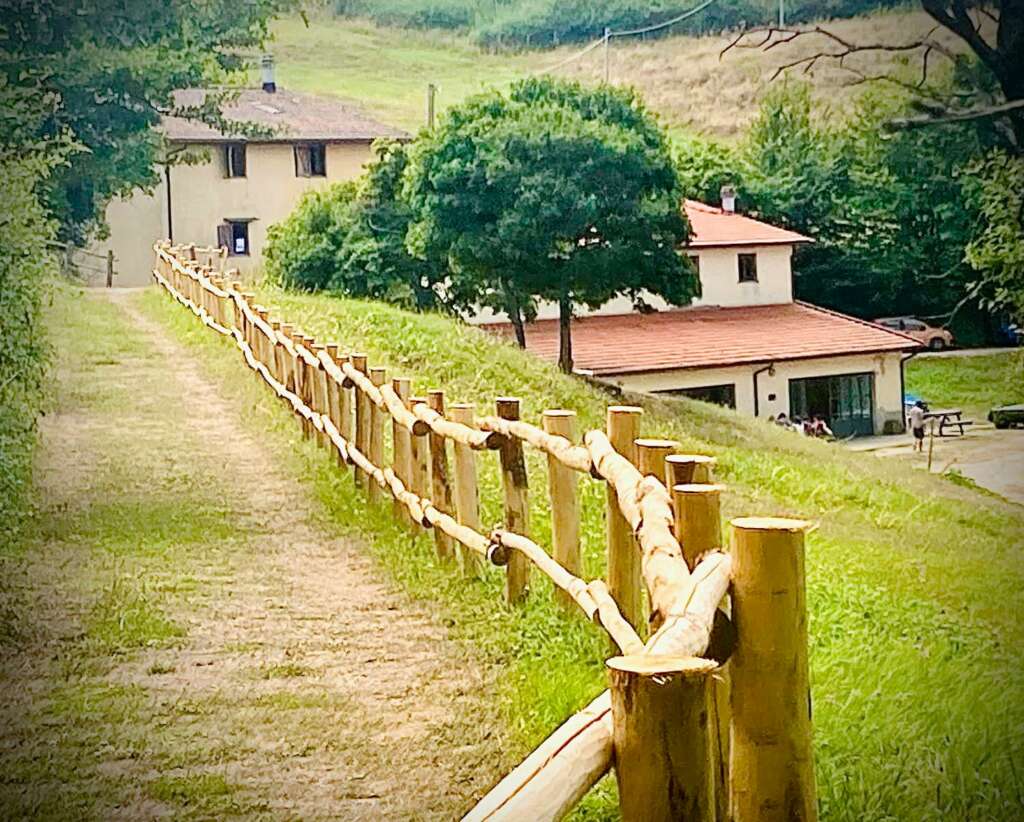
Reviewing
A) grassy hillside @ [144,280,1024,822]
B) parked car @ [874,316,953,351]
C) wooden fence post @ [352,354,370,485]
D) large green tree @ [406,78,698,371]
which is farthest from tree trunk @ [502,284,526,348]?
wooden fence post @ [352,354,370,485]

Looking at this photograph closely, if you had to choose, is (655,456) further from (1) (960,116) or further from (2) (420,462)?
(2) (420,462)

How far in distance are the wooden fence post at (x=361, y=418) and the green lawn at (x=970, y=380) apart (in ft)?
6.26

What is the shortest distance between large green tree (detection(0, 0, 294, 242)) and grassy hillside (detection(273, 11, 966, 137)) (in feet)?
0.35

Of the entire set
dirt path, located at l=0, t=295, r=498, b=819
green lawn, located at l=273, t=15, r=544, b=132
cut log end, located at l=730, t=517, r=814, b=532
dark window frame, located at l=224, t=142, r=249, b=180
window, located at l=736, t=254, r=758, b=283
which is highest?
green lawn, located at l=273, t=15, r=544, b=132

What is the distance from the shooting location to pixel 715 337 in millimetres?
2295

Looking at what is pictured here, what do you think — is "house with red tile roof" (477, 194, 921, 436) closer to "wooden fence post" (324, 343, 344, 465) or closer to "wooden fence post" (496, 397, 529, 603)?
"wooden fence post" (496, 397, 529, 603)

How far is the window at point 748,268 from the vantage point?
7.75 feet

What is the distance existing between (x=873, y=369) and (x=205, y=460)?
5.71 feet

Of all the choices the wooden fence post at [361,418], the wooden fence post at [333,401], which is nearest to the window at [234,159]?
the wooden fence post at [361,418]

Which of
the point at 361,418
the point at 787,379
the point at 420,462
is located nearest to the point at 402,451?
the point at 420,462

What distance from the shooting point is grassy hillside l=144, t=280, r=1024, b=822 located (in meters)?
2.03

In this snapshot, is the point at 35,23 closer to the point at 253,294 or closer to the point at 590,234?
the point at 590,234

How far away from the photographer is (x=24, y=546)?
2816 millimetres

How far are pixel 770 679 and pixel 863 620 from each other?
1.14 metres
